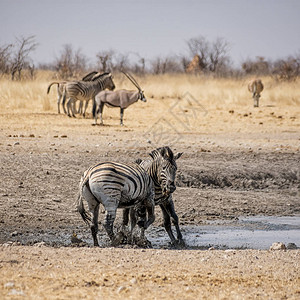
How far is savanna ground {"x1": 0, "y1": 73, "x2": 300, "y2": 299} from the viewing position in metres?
5.27

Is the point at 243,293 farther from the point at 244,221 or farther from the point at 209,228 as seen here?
the point at 244,221

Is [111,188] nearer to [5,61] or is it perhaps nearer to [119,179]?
[119,179]

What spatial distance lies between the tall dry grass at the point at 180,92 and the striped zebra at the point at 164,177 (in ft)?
44.9

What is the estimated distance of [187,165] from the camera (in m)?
12.5

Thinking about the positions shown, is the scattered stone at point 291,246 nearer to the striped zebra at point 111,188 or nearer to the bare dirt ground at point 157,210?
the bare dirt ground at point 157,210

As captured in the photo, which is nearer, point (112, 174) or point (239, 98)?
point (112, 174)

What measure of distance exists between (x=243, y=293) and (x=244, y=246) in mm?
2818

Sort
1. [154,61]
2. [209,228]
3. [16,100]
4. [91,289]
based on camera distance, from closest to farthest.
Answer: [91,289]
[209,228]
[16,100]
[154,61]

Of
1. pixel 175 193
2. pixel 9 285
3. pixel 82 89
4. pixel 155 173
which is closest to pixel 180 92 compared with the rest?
pixel 82 89

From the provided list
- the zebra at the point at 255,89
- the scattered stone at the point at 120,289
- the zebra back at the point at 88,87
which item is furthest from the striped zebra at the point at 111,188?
the zebra at the point at 255,89

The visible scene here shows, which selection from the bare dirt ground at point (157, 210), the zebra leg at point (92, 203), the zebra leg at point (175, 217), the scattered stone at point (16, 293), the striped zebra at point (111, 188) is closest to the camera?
the scattered stone at point (16, 293)

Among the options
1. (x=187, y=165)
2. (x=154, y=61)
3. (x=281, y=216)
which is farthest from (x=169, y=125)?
(x=154, y=61)

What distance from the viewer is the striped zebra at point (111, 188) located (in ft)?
22.5

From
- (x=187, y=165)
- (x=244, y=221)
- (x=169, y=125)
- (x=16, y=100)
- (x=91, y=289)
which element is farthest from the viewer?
(x=16, y=100)
